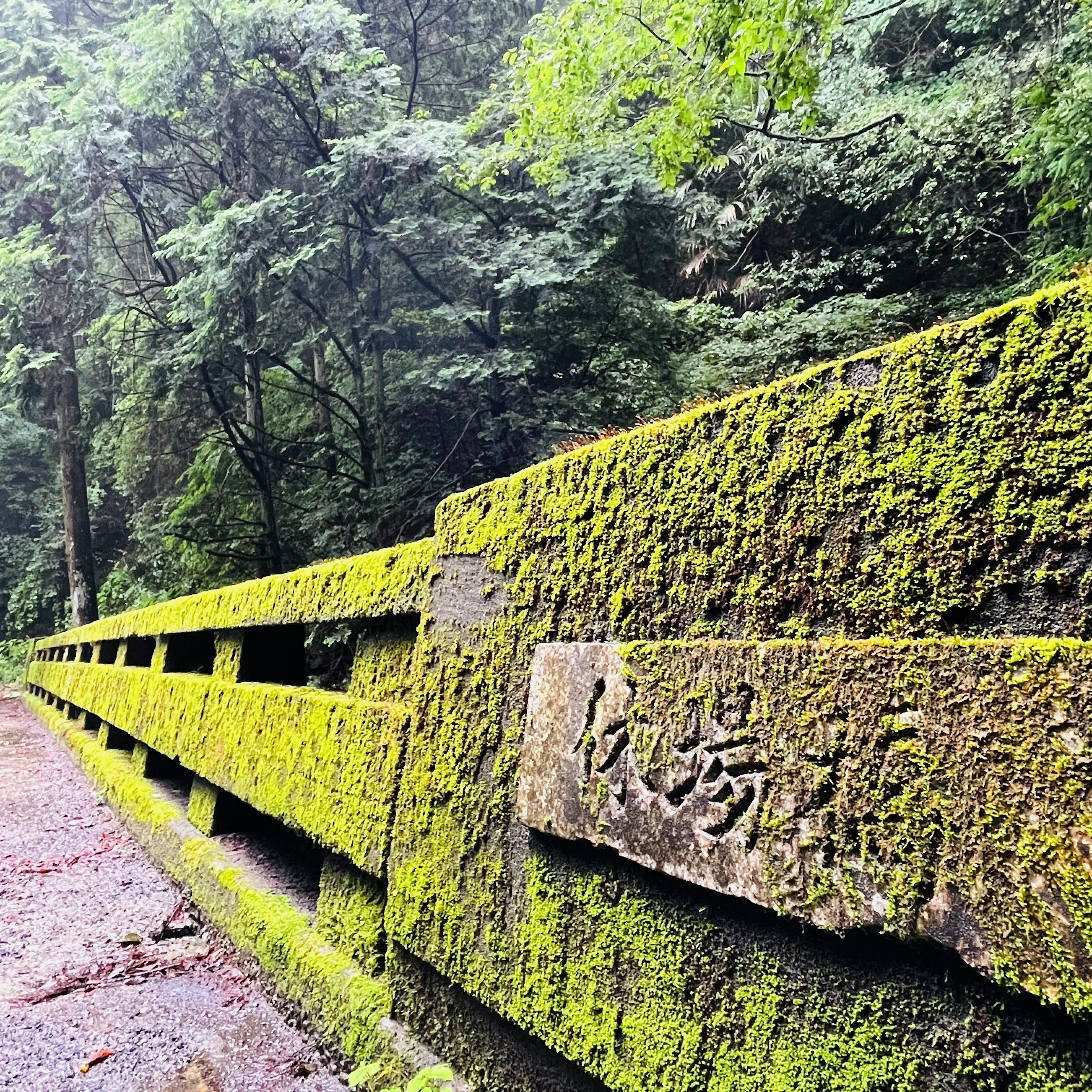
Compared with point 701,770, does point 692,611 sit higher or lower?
higher

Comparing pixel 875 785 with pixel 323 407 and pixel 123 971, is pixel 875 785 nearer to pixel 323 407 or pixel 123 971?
pixel 123 971

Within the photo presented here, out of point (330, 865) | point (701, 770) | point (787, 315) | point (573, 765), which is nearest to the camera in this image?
point (701, 770)

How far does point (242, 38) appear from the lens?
7.88 metres

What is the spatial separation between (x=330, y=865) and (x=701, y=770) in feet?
4.89

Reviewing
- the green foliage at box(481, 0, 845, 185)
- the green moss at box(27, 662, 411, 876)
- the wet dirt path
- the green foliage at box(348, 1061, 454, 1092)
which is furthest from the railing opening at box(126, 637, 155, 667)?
the green foliage at box(481, 0, 845, 185)

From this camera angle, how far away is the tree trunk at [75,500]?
13875 mm

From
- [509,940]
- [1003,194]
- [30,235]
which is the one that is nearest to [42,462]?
[30,235]

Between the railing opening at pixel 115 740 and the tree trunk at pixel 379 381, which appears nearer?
the railing opening at pixel 115 740

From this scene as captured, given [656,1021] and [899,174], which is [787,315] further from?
[656,1021]

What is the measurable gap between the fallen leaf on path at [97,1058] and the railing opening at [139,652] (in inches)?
157

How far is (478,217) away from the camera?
8094 millimetres

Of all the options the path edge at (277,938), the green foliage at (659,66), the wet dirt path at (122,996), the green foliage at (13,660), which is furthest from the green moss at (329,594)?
the green foliage at (13,660)

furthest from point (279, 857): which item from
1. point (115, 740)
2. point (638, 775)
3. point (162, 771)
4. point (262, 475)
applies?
point (262, 475)

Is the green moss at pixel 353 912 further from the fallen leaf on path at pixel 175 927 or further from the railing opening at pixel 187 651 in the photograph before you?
the railing opening at pixel 187 651
